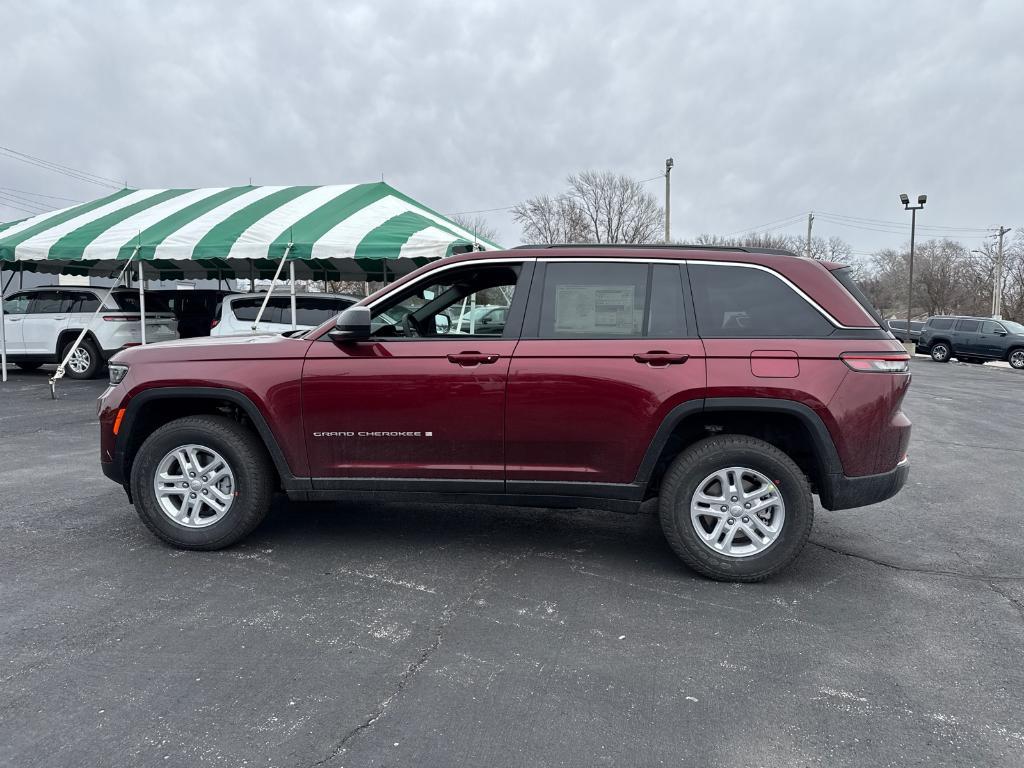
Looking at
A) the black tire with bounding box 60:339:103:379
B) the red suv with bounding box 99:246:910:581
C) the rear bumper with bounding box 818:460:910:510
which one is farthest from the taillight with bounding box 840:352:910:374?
the black tire with bounding box 60:339:103:379

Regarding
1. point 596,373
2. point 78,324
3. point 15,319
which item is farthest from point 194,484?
point 15,319

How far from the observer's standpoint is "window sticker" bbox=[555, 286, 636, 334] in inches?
155

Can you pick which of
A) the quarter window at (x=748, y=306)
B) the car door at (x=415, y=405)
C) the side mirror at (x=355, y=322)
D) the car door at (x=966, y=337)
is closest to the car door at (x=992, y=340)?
the car door at (x=966, y=337)

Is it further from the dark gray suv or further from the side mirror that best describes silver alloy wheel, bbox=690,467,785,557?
the dark gray suv

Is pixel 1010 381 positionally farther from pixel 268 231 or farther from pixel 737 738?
pixel 737 738

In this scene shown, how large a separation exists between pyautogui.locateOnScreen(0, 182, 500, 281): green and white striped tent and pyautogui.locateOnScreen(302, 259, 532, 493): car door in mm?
6275

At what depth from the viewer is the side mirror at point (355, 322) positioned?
12.8ft

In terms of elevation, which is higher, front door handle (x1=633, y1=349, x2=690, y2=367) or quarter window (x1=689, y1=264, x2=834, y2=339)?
quarter window (x1=689, y1=264, x2=834, y2=339)

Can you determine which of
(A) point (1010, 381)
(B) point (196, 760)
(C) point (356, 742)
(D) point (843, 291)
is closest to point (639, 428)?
(D) point (843, 291)

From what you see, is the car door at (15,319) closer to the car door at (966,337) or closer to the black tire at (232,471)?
the black tire at (232,471)

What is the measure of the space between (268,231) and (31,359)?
6758mm

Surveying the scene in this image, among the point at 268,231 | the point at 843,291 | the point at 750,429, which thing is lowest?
the point at 750,429

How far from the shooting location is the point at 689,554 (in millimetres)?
3818

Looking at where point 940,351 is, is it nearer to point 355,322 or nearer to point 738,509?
point 738,509
